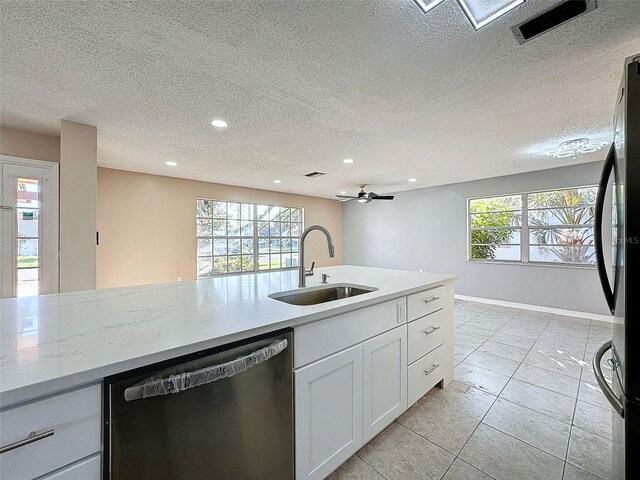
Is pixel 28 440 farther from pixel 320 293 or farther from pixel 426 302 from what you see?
pixel 426 302

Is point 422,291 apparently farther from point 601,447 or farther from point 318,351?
point 601,447

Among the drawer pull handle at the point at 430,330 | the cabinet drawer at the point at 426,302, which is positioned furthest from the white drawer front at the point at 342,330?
the drawer pull handle at the point at 430,330

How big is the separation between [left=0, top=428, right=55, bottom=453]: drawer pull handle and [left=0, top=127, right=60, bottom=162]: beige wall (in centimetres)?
366

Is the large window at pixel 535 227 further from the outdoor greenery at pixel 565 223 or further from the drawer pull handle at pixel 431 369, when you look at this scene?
the drawer pull handle at pixel 431 369

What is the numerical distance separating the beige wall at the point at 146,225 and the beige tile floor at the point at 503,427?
15.7ft

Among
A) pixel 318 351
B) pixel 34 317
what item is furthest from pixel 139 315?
pixel 318 351

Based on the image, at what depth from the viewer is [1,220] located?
275 centimetres

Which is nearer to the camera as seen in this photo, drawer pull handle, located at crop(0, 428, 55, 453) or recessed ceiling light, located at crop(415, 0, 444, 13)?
drawer pull handle, located at crop(0, 428, 55, 453)

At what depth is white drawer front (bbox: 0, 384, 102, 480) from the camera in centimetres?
59

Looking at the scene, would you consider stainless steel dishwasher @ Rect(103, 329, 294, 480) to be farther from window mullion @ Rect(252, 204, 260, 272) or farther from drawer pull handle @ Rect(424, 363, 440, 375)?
window mullion @ Rect(252, 204, 260, 272)

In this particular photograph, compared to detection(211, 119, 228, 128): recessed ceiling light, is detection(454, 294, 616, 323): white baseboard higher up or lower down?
lower down

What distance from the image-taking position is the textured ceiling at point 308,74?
135 centimetres

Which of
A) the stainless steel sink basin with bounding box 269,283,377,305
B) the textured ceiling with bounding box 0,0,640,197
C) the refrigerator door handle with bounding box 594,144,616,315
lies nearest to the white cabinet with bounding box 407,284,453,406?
the stainless steel sink basin with bounding box 269,283,377,305

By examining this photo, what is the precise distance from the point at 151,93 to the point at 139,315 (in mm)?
1839
